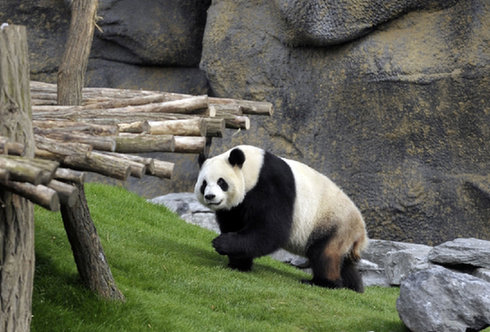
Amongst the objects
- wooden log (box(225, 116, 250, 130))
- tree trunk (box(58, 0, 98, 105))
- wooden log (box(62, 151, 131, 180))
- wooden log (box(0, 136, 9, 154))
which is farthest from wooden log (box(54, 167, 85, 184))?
wooden log (box(225, 116, 250, 130))

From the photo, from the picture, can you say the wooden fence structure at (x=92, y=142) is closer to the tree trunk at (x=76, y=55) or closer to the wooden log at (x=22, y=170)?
the wooden log at (x=22, y=170)

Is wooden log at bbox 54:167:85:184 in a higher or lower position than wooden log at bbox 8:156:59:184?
lower

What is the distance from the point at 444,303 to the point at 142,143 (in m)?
2.83

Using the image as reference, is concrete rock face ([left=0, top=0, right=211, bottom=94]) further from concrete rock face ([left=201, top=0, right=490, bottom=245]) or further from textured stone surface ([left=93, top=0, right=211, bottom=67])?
concrete rock face ([left=201, top=0, right=490, bottom=245])

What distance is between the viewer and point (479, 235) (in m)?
10.2

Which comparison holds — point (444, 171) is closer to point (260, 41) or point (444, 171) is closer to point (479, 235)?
point (479, 235)

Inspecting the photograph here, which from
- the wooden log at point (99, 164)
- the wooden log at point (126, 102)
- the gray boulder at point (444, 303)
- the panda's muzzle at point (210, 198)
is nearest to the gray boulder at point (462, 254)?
the gray boulder at point (444, 303)

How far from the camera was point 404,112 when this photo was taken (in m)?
10.4

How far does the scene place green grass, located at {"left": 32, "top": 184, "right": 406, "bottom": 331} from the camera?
591cm

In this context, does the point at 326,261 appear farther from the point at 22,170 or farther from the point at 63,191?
the point at 22,170

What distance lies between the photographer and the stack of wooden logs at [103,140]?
3.57m

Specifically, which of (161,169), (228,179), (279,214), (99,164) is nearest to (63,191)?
(99,164)

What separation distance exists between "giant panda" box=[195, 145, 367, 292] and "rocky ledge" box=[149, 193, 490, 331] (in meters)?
0.71

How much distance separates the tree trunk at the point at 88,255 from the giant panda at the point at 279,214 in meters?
1.65
